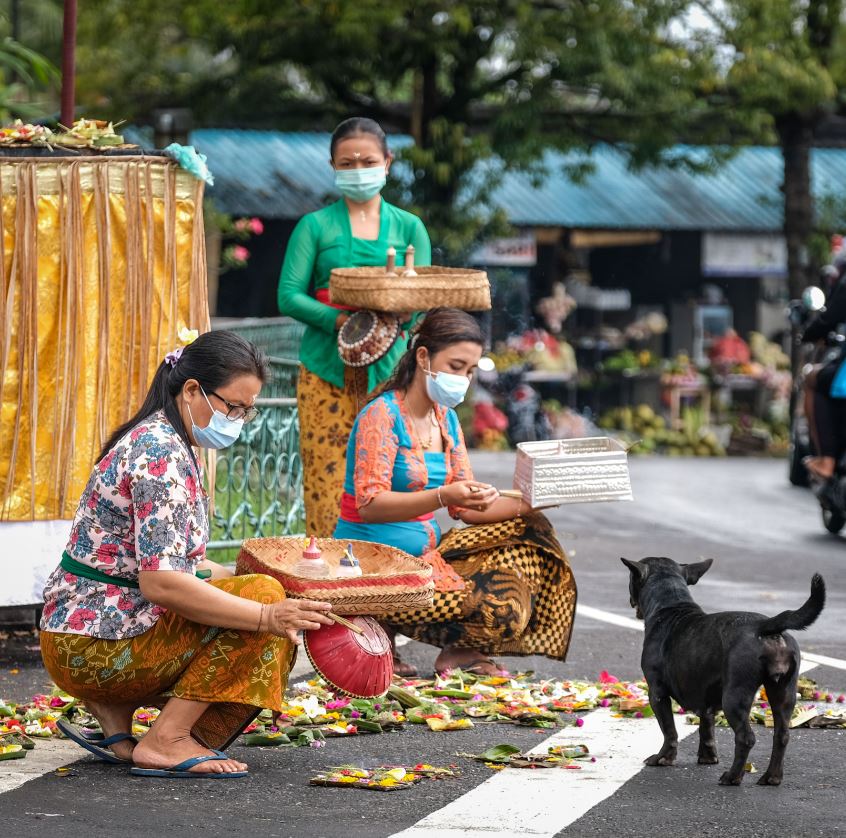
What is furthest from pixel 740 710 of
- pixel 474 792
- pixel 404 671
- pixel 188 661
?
pixel 404 671

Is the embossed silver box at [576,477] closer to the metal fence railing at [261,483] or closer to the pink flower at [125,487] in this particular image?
the pink flower at [125,487]

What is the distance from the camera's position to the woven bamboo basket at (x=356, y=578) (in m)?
5.28

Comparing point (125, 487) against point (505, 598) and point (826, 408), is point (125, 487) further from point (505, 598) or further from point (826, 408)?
point (826, 408)

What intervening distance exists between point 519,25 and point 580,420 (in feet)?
17.1

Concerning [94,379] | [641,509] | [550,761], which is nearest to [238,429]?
[550,761]

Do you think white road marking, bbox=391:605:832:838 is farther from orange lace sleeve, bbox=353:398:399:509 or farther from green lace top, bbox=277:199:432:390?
green lace top, bbox=277:199:432:390

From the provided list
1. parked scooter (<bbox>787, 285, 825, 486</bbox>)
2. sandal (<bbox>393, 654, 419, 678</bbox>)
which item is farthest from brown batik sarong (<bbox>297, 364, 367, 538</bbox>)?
parked scooter (<bbox>787, 285, 825, 486</bbox>)

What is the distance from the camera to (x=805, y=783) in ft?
17.4

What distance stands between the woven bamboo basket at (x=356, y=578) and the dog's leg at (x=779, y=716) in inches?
46.6

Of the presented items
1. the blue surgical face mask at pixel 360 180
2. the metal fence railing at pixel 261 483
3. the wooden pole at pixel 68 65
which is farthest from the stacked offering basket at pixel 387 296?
the wooden pole at pixel 68 65

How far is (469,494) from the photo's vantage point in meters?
6.30

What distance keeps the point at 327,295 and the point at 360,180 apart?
571 millimetres

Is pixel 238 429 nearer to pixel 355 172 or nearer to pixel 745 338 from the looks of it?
pixel 355 172

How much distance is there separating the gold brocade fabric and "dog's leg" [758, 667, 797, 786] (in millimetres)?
3199
